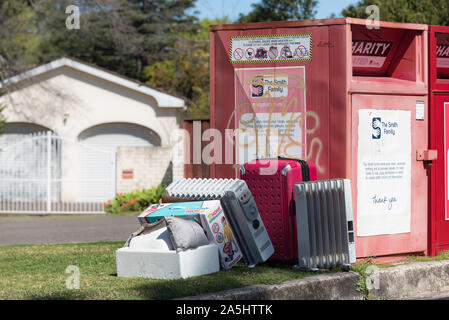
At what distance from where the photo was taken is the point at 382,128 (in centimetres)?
700

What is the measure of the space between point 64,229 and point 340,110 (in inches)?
324

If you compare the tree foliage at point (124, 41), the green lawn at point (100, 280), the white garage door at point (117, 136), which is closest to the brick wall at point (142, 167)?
the white garage door at point (117, 136)

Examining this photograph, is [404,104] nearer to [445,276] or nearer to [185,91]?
[445,276]

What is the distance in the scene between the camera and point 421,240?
24.2ft

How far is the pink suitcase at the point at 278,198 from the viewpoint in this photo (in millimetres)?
6363

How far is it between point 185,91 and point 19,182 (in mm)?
10227

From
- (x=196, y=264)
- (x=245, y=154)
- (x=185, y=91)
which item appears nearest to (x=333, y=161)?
(x=245, y=154)

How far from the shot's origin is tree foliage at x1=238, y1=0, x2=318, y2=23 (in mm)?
34000

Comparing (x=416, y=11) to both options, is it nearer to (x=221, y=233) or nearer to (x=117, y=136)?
(x=117, y=136)

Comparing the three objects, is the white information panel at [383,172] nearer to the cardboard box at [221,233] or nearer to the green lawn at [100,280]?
the green lawn at [100,280]

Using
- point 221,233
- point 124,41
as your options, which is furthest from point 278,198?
point 124,41

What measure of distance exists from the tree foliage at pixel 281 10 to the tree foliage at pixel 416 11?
15.1 metres

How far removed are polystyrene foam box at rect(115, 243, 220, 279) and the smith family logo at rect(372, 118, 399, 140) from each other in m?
2.19

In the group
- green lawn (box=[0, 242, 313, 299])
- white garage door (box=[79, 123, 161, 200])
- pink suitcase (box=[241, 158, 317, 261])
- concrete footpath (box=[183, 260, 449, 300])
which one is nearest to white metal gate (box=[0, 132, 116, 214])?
white garage door (box=[79, 123, 161, 200])
